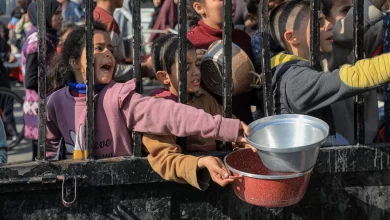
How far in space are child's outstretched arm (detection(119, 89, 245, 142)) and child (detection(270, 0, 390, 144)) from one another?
33cm

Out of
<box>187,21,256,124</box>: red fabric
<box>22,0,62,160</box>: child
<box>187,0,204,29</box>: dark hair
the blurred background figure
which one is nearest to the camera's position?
<box>187,21,256,124</box>: red fabric

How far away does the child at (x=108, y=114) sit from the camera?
119 inches

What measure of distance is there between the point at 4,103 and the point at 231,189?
5.96 meters

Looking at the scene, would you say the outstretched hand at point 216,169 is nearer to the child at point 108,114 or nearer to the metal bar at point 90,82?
the child at point 108,114

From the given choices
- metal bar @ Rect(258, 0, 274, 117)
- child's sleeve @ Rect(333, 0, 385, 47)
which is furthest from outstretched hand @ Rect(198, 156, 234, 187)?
child's sleeve @ Rect(333, 0, 385, 47)

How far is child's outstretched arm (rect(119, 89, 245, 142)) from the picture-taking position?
301 cm

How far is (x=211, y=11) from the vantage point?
4.07 m

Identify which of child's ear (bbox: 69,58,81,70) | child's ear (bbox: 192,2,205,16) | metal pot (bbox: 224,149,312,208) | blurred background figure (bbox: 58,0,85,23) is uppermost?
blurred background figure (bbox: 58,0,85,23)

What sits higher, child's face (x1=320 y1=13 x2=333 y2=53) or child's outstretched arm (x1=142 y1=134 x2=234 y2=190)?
child's face (x1=320 y1=13 x2=333 y2=53)

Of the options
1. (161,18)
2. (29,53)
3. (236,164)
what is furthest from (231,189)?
(161,18)

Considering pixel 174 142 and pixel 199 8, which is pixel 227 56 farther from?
pixel 199 8

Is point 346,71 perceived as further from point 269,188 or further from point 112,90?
point 112,90

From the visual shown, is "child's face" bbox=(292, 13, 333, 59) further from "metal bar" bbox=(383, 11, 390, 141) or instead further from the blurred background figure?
the blurred background figure

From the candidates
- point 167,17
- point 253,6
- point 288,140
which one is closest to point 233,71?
point 288,140
